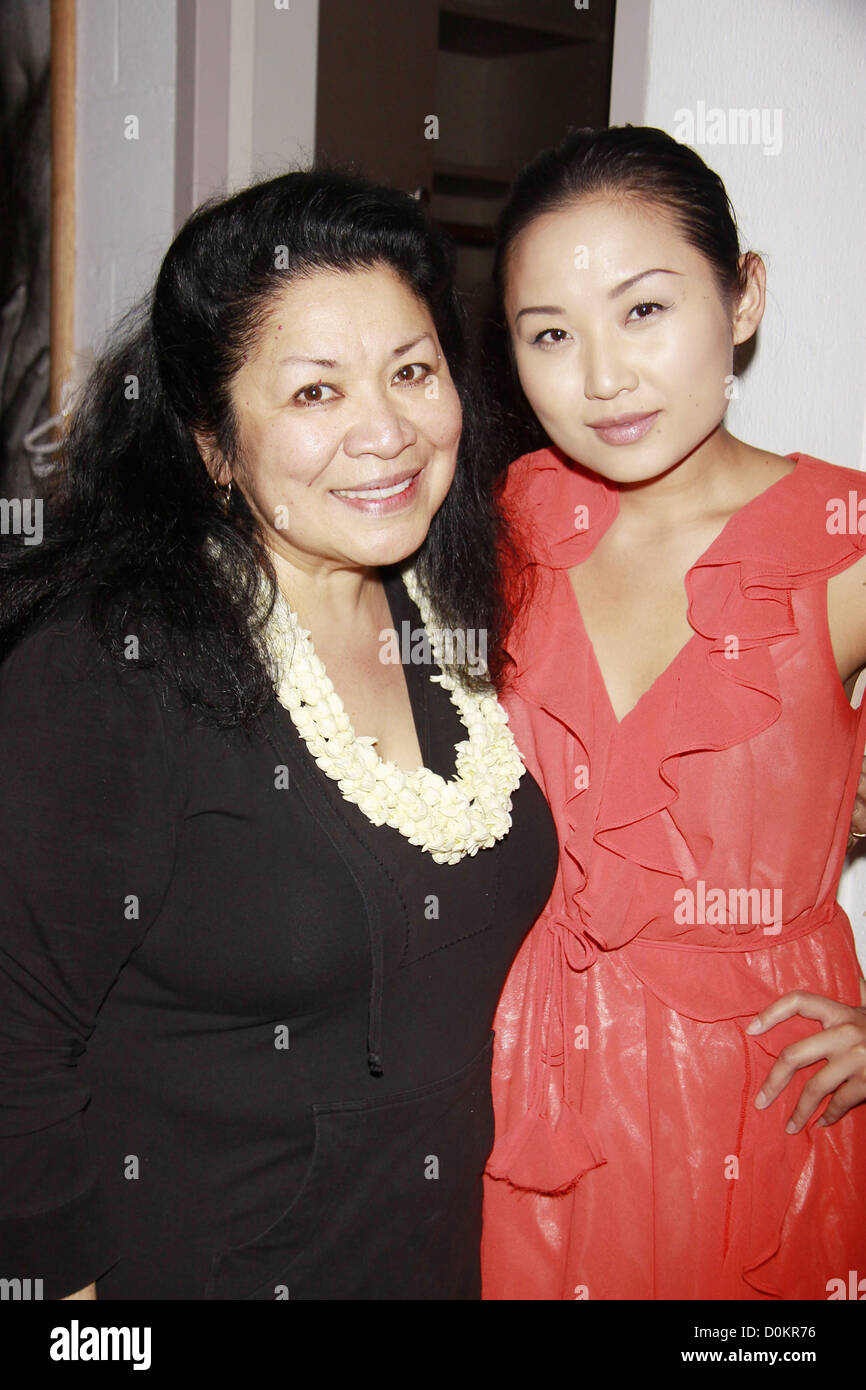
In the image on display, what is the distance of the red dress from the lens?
117 cm

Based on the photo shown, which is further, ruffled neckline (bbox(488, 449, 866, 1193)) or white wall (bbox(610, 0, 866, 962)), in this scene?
white wall (bbox(610, 0, 866, 962))

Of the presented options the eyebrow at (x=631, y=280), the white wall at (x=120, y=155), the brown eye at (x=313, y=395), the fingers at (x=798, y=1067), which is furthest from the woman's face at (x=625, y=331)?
the white wall at (x=120, y=155)

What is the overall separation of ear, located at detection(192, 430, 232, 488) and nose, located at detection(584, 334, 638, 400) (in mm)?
362

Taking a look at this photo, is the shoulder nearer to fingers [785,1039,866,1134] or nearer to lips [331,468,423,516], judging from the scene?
lips [331,468,423,516]

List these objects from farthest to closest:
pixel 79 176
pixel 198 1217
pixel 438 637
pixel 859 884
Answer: pixel 79 176 → pixel 859 884 → pixel 438 637 → pixel 198 1217

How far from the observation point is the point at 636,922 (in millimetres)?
1200

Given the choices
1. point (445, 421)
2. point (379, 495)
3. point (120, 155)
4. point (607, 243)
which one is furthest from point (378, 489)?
point (120, 155)

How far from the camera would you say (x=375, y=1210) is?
3.68 ft

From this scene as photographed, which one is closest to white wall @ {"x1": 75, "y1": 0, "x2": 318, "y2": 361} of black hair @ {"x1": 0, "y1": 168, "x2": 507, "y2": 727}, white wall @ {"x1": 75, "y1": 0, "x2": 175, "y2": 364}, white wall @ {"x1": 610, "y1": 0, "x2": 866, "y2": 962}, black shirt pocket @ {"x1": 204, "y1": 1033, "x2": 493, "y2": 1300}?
white wall @ {"x1": 75, "y1": 0, "x2": 175, "y2": 364}

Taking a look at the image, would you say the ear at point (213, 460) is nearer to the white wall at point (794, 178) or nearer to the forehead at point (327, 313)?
the forehead at point (327, 313)

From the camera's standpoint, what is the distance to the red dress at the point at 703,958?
1175 mm
